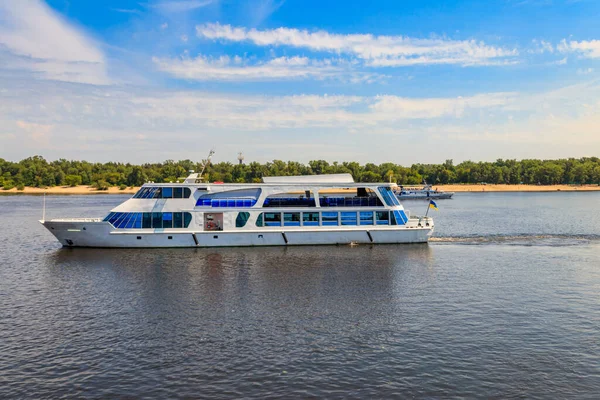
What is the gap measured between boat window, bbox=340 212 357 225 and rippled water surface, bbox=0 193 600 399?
6968 mm

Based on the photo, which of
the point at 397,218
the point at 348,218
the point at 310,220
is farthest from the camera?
the point at 397,218

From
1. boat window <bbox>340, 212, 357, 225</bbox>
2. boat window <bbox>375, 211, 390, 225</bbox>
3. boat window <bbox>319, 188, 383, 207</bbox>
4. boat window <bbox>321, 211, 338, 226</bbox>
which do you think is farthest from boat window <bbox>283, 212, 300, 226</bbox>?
boat window <bbox>375, 211, 390, 225</bbox>

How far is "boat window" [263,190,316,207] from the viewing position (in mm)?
53875

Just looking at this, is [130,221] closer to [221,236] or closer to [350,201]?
[221,236]

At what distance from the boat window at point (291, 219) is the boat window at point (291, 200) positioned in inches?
43.7

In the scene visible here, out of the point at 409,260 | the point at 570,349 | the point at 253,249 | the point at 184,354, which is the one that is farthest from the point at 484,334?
the point at 253,249

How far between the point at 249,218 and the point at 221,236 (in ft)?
11.8

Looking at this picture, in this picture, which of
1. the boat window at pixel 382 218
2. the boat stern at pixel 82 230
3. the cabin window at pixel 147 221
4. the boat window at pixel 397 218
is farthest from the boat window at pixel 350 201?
the boat stern at pixel 82 230

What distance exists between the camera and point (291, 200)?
54.3 m

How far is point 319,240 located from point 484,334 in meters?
29.1

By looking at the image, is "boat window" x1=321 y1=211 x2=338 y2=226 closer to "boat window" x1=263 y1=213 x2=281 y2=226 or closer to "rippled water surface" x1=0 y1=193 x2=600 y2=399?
"boat window" x1=263 y1=213 x2=281 y2=226

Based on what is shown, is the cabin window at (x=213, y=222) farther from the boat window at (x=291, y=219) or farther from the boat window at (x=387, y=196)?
the boat window at (x=387, y=196)

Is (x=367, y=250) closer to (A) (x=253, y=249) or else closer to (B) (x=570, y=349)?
(A) (x=253, y=249)

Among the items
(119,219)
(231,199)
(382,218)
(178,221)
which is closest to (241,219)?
(231,199)
